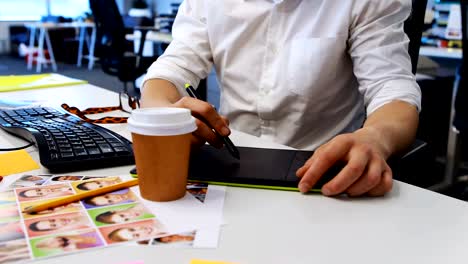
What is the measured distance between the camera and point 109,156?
0.76 m

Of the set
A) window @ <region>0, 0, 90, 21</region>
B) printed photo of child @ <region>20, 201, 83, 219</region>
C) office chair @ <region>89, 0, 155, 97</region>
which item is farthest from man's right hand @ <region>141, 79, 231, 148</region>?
window @ <region>0, 0, 90, 21</region>

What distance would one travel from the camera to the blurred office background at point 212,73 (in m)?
2.53

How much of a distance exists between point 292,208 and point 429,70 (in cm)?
232

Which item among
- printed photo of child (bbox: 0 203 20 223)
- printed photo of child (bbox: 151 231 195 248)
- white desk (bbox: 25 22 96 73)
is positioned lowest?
white desk (bbox: 25 22 96 73)

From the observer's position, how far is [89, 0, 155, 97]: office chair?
361cm

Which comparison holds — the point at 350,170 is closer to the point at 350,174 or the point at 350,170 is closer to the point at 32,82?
the point at 350,174

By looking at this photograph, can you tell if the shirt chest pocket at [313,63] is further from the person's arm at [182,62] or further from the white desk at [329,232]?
the white desk at [329,232]

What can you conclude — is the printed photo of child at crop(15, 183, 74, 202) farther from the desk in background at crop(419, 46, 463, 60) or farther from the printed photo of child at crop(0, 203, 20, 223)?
the desk in background at crop(419, 46, 463, 60)

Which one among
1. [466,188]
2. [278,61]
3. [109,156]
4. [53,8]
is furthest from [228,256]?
[53,8]

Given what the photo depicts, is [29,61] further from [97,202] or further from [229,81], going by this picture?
[97,202]

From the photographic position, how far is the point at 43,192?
629 mm

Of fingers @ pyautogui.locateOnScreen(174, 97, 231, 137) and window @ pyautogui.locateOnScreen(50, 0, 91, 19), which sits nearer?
fingers @ pyautogui.locateOnScreen(174, 97, 231, 137)

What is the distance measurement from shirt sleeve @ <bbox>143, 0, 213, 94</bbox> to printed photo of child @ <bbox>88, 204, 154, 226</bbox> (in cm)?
57

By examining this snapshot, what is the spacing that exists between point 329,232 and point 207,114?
27 cm
